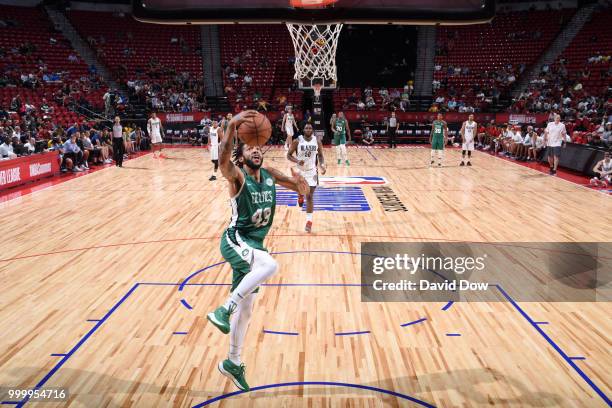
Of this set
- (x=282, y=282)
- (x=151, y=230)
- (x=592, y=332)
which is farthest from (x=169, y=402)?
(x=151, y=230)

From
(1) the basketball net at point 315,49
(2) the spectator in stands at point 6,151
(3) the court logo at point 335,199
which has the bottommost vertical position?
(3) the court logo at point 335,199

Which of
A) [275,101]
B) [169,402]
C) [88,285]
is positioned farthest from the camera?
[275,101]

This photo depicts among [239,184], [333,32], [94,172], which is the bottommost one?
[94,172]

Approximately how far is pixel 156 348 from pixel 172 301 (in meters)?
1.09

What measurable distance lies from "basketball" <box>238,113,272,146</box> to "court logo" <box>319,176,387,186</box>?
31.4ft

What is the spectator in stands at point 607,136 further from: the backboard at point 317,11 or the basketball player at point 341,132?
the backboard at point 317,11

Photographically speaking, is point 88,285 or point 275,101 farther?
point 275,101

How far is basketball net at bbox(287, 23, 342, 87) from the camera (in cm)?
870

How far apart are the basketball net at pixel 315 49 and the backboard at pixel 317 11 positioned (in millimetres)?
1391

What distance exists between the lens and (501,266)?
6559mm

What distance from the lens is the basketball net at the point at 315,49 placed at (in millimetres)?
8695

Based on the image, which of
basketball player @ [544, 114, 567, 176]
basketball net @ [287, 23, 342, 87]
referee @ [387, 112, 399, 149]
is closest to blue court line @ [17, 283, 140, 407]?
basketball net @ [287, 23, 342, 87]

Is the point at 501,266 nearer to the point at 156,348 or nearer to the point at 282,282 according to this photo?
the point at 282,282

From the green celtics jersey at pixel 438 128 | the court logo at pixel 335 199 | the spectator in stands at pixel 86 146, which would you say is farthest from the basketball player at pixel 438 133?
the spectator in stands at pixel 86 146
